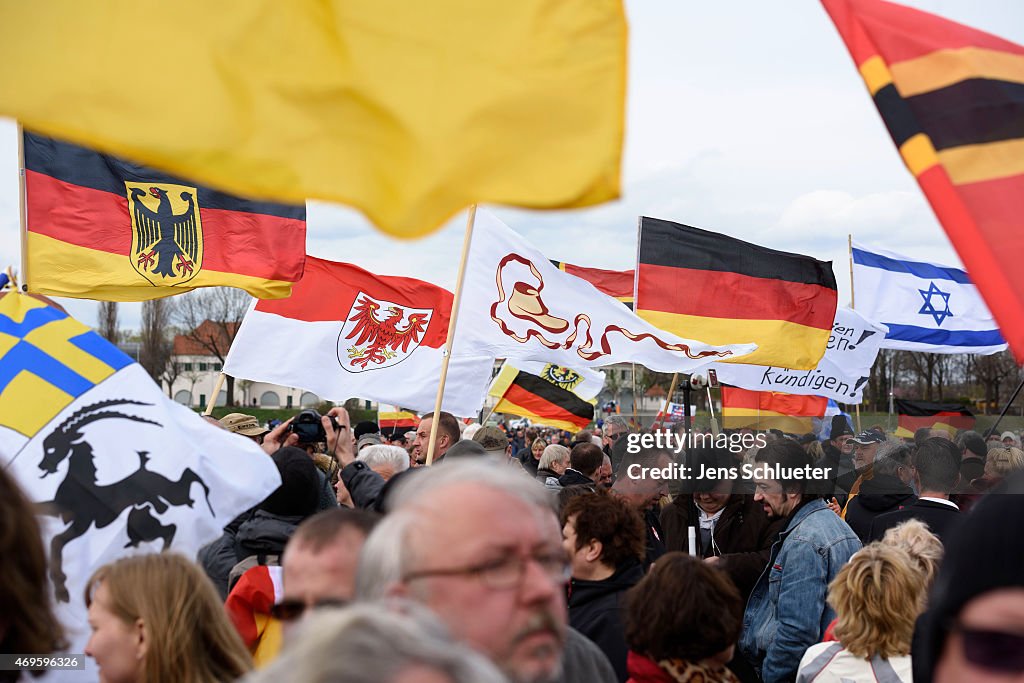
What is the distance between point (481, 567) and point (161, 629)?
4.50 ft

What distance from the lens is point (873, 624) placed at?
14.2 ft

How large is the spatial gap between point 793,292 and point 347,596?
858 centimetres

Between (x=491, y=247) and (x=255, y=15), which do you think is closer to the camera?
(x=255, y=15)

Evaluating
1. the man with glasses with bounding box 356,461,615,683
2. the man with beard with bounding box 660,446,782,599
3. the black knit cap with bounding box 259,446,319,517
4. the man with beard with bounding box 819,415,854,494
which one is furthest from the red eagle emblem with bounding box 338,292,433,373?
the man with glasses with bounding box 356,461,615,683

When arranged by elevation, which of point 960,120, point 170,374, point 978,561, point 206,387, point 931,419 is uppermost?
point 960,120

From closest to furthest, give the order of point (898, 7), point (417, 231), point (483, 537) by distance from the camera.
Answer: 1. point (483, 537)
2. point (417, 231)
3. point (898, 7)

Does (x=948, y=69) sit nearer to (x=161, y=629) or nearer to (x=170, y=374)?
(x=161, y=629)

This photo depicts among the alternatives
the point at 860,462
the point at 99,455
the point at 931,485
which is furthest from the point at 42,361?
the point at 860,462

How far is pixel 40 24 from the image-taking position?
2791 mm

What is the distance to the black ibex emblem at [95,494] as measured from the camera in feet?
13.4

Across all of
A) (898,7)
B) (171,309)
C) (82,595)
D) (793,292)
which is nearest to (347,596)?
(82,595)

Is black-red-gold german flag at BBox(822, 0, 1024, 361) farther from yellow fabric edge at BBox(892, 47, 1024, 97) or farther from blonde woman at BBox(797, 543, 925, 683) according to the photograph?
blonde woman at BBox(797, 543, 925, 683)

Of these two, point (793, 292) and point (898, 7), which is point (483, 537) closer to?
point (898, 7)

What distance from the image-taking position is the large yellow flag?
8.93ft
